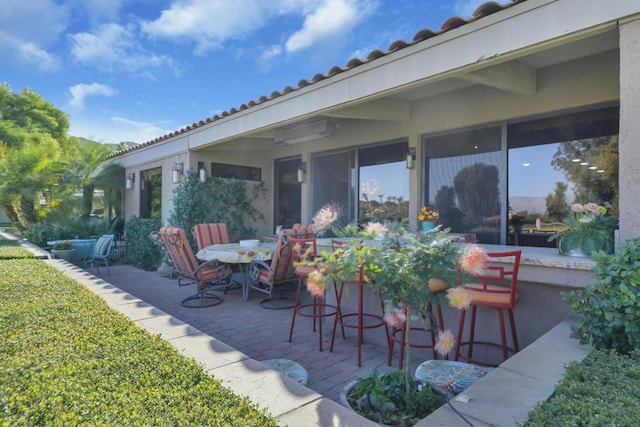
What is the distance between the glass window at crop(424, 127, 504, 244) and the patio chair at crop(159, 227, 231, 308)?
→ 3444 millimetres

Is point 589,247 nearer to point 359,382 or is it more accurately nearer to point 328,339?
point 359,382

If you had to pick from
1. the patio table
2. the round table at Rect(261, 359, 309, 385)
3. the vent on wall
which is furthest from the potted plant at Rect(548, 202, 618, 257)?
the vent on wall

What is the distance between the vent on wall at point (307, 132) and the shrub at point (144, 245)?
153 inches

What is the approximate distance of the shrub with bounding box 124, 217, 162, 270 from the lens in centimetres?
862

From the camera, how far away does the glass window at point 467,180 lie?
4.95 m

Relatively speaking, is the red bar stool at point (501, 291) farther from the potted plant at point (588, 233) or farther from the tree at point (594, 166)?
the tree at point (594, 166)

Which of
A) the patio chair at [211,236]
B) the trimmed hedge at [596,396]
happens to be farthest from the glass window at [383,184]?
the trimmed hedge at [596,396]

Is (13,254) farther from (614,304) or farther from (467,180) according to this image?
(614,304)

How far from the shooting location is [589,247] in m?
2.67

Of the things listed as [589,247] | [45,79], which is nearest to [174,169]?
[589,247]

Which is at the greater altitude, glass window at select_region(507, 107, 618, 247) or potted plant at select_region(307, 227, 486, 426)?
glass window at select_region(507, 107, 618, 247)

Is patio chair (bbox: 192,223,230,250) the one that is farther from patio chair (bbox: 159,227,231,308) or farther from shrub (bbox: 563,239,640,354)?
shrub (bbox: 563,239,640,354)

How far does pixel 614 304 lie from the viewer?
1795 millimetres

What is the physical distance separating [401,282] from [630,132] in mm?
1895
